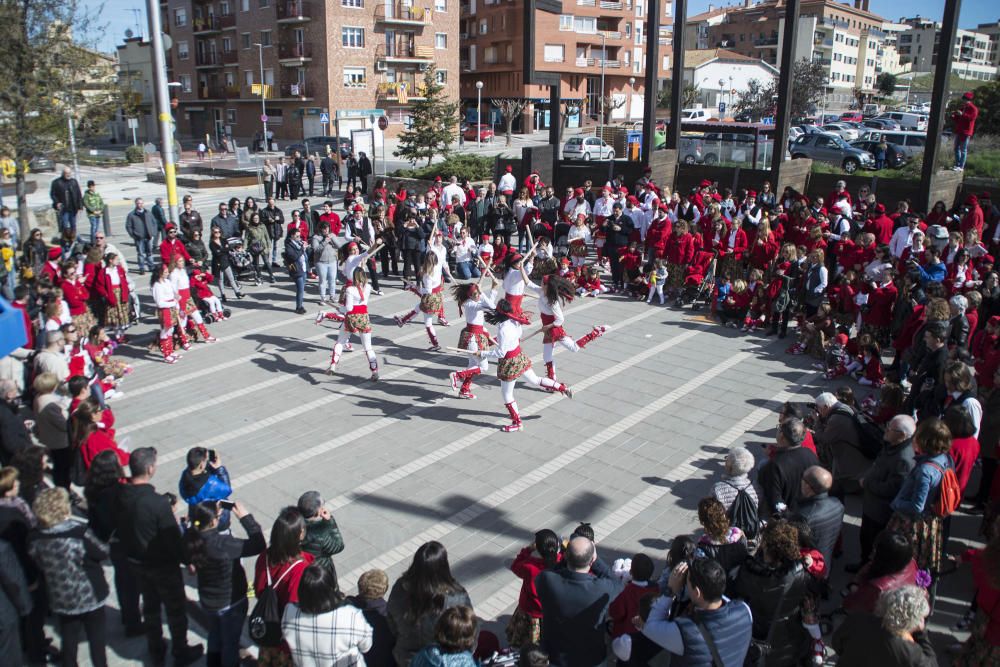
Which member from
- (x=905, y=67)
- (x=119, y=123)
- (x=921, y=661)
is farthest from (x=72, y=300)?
(x=905, y=67)

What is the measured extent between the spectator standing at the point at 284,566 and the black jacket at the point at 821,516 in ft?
11.3

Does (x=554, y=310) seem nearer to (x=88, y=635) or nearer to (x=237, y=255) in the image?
(x=88, y=635)

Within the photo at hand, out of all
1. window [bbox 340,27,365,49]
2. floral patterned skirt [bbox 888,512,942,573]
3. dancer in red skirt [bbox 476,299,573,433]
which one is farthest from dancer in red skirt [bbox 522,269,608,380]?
window [bbox 340,27,365,49]

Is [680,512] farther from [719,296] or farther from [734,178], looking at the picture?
[734,178]

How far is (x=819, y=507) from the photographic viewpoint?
17.8ft

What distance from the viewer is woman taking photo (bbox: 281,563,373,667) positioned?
13.8ft

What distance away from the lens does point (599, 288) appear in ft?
51.4

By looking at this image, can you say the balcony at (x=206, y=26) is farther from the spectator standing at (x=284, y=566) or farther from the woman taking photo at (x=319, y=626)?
the woman taking photo at (x=319, y=626)

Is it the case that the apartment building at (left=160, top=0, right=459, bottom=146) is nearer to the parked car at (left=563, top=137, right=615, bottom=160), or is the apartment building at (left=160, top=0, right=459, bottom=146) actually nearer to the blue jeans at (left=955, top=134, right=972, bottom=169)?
the parked car at (left=563, top=137, right=615, bottom=160)

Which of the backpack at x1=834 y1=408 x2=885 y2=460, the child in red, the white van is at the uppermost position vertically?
the white van

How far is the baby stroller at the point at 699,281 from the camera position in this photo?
568 inches

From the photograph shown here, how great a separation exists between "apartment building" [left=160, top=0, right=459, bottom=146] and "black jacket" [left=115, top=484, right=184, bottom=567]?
47.6 m

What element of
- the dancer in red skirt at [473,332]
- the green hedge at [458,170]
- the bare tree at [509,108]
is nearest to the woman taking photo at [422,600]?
the dancer in red skirt at [473,332]

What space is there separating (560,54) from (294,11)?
21.6 m
